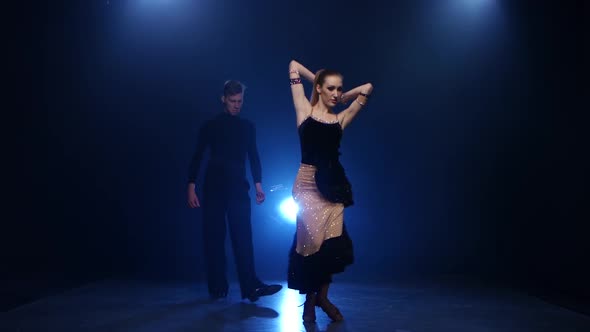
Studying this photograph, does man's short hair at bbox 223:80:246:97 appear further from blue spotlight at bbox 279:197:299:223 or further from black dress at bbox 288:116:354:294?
blue spotlight at bbox 279:197:299:223

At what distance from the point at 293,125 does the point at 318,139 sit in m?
2.50

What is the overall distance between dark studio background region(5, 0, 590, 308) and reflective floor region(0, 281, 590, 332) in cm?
104

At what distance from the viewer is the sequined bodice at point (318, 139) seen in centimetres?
382

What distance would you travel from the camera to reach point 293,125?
20.7 feet

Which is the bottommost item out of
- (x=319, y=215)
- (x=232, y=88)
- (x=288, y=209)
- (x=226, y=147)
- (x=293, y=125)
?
(x=288, y=209)

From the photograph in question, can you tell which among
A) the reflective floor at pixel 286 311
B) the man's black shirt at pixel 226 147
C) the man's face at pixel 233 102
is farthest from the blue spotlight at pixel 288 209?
the man's face at pixel 233 102

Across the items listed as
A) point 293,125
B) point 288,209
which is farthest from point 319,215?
point 293,125

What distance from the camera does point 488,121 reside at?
248 inches

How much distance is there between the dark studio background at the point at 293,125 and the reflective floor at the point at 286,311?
104cm

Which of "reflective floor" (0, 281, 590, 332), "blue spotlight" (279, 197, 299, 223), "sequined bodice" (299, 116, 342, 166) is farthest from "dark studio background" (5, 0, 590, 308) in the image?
"sequined bodice" (299, 116, 342, 166)

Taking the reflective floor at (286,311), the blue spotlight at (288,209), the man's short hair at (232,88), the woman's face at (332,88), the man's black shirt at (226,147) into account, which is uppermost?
the man's short hair at (232,88)

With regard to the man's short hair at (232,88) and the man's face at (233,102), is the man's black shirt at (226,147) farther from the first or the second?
the man's short hair at (232,88)

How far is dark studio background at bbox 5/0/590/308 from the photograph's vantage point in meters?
6.19

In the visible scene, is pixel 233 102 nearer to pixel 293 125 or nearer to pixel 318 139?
pixel 318 139
